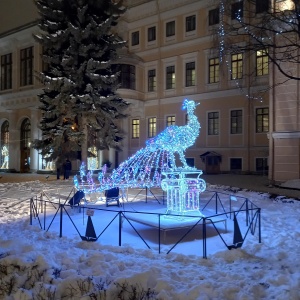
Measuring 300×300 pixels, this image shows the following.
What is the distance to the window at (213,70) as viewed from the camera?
33.6m

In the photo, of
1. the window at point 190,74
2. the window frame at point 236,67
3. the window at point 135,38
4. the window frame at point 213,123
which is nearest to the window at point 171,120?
the window at point 190,74

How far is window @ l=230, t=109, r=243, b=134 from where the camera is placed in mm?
32406

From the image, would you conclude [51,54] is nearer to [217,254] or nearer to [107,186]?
[107,186]

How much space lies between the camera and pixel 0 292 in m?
6.07

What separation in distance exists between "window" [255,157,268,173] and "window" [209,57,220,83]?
25.9ft

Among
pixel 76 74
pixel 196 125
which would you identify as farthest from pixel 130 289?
pixel 76 74

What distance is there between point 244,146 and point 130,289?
2725 cm

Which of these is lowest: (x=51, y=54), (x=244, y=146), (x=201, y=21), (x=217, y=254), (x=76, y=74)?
(x=217, y=254)

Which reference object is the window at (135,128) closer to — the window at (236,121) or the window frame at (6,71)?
the window at (236,121)

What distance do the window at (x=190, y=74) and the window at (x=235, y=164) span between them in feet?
26.5

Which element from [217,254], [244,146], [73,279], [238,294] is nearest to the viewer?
[238,294]

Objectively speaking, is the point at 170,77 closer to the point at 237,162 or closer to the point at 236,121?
the point at 236,121

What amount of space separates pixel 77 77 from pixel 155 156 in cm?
1219

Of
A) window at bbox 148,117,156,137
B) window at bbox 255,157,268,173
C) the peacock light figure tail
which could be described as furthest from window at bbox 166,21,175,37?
the peacock light figure tail
